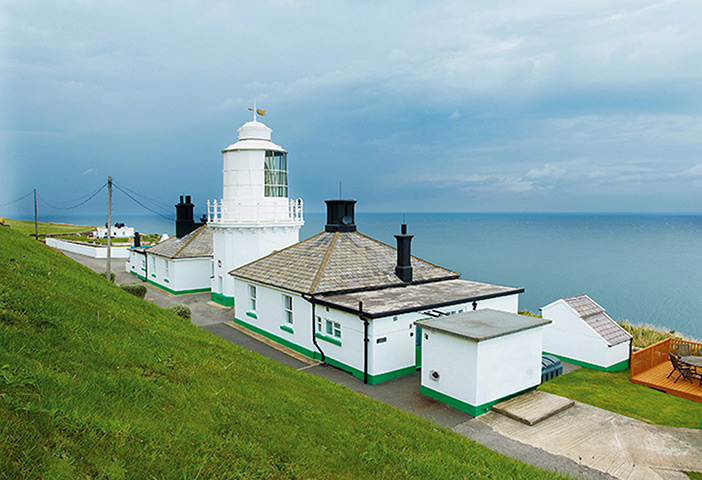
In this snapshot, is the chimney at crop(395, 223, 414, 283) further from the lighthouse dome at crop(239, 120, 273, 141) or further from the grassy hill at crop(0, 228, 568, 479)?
the lighthouse dome at crop(239, 120, 273, 141)

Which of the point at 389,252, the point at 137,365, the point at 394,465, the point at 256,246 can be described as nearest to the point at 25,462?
the point at 137,365

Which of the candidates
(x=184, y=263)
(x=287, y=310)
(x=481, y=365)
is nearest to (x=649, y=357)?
(x=481, y=365)

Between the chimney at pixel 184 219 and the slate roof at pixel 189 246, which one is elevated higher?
the chimney at pixel 184 219

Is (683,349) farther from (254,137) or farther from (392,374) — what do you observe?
(254,137)

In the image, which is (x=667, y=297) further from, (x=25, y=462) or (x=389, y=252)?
(x=25, y=462)

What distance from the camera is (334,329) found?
15789 millimetres

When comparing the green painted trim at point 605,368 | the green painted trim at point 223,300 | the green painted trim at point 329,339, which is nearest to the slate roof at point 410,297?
the green painted trim at point 329,339

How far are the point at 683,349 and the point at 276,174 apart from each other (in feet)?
74.6

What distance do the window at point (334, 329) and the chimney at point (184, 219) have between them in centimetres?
2290

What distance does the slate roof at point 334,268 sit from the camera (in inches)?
694

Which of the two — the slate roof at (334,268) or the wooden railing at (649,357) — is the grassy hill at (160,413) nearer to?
the slate roof at (334,268)

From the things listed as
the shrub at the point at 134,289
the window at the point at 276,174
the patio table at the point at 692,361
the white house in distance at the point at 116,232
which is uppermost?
the window at the point at 276,174

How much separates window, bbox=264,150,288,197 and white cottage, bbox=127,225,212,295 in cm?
780

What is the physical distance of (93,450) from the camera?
370 cm
